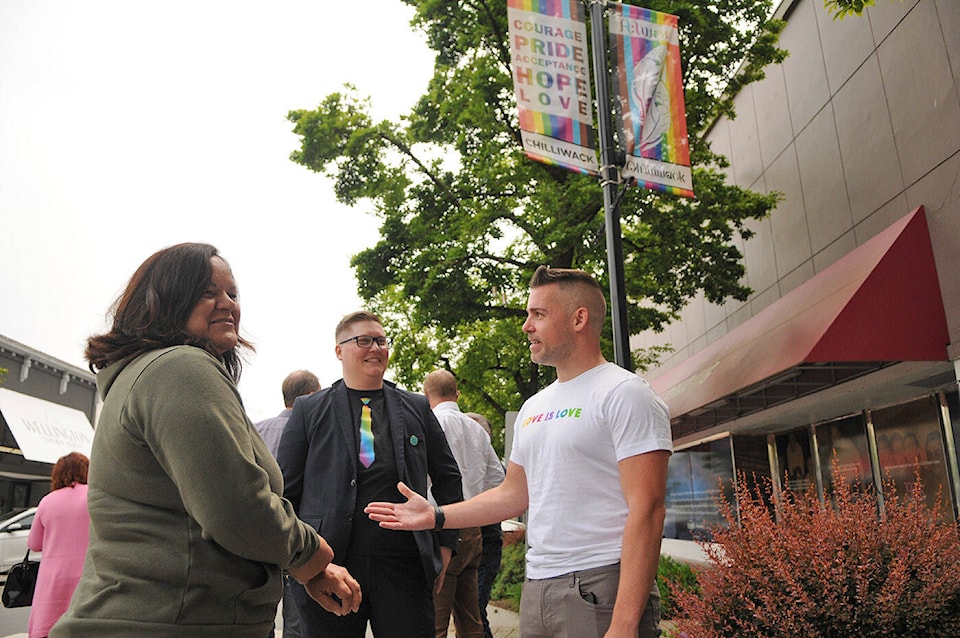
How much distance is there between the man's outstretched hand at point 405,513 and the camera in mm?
3309

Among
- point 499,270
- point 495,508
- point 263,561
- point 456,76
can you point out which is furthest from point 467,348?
point 263,561

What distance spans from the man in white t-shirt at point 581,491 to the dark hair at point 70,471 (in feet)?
14.3

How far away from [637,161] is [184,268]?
6.29 metres

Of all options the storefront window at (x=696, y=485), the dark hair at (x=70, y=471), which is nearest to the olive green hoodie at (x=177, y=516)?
the dark hair at (x=70, y=471)

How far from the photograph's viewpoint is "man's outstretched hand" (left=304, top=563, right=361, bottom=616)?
8.42 ft

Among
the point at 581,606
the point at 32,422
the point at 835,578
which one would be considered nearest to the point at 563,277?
the point at 581,606

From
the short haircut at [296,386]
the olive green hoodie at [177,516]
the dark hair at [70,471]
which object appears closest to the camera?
the olive green hoodie at [177,516]

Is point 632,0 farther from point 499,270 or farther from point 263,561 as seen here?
point 263,561

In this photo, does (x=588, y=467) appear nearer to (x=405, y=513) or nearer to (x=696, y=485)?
(x=405, y=513)

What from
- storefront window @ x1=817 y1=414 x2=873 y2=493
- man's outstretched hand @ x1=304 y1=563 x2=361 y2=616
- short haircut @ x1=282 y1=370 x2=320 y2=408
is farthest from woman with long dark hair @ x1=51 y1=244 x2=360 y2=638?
storefront window @ x1=817 y1=414 x2=873 y2=493

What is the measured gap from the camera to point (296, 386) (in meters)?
6.38

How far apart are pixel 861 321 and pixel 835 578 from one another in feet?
16.7

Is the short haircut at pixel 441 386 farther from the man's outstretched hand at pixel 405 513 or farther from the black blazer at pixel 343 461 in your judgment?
the man's outstretched hand at pixel 405 513

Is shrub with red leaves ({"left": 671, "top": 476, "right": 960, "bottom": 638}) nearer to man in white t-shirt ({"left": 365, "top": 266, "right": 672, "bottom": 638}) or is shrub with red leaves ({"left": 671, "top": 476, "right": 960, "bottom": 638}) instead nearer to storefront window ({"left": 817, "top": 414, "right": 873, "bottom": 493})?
man in white t-shirt ({"left": 365, "top": 266, "right": 672, "bottom": 638})
